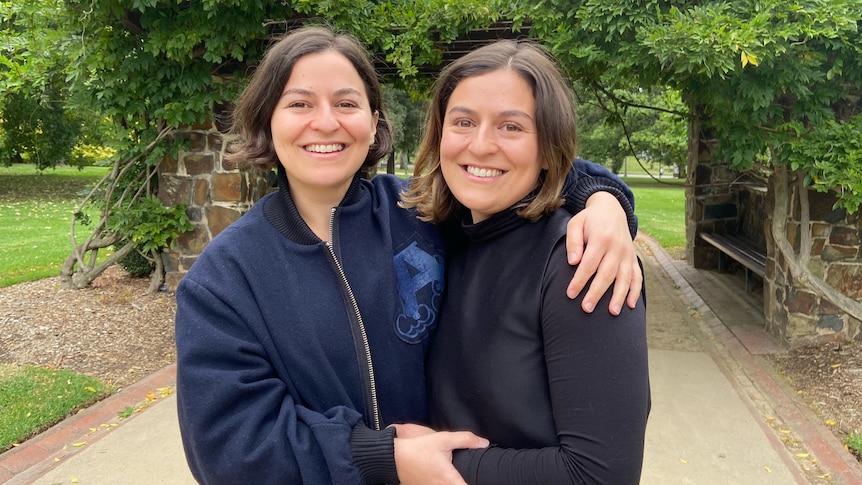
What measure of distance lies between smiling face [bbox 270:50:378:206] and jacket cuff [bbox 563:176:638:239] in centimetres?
54

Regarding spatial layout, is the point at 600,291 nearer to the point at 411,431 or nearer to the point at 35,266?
the point at 411,431

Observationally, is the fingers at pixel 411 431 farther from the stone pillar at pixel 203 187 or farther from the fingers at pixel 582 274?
the stone pillar at pixel 203 187

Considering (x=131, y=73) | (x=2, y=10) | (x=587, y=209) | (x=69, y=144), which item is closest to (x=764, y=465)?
(x=587, y=209)

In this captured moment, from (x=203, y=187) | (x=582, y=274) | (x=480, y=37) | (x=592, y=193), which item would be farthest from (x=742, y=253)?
(x=582, y=274)

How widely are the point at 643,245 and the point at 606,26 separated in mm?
7240

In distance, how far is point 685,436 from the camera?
352cm

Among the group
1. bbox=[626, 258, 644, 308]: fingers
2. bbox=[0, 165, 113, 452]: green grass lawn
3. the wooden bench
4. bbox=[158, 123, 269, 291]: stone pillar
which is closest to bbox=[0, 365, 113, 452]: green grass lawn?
bbox=[0, 165, 113, 452]: green grass lawn

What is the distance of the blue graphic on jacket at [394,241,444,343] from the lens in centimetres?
135

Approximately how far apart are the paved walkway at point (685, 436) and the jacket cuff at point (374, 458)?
7.41 feet

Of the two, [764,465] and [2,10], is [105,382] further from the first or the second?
[764,465]

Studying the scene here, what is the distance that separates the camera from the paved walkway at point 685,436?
3.06 meters

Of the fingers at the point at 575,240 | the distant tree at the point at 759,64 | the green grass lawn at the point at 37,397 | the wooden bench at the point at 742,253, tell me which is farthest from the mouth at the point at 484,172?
the wooden bench at the point at 742,253

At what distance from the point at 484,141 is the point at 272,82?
0.52 m

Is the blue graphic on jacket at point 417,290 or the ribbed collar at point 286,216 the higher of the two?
the ribbed collar at point 286,216
